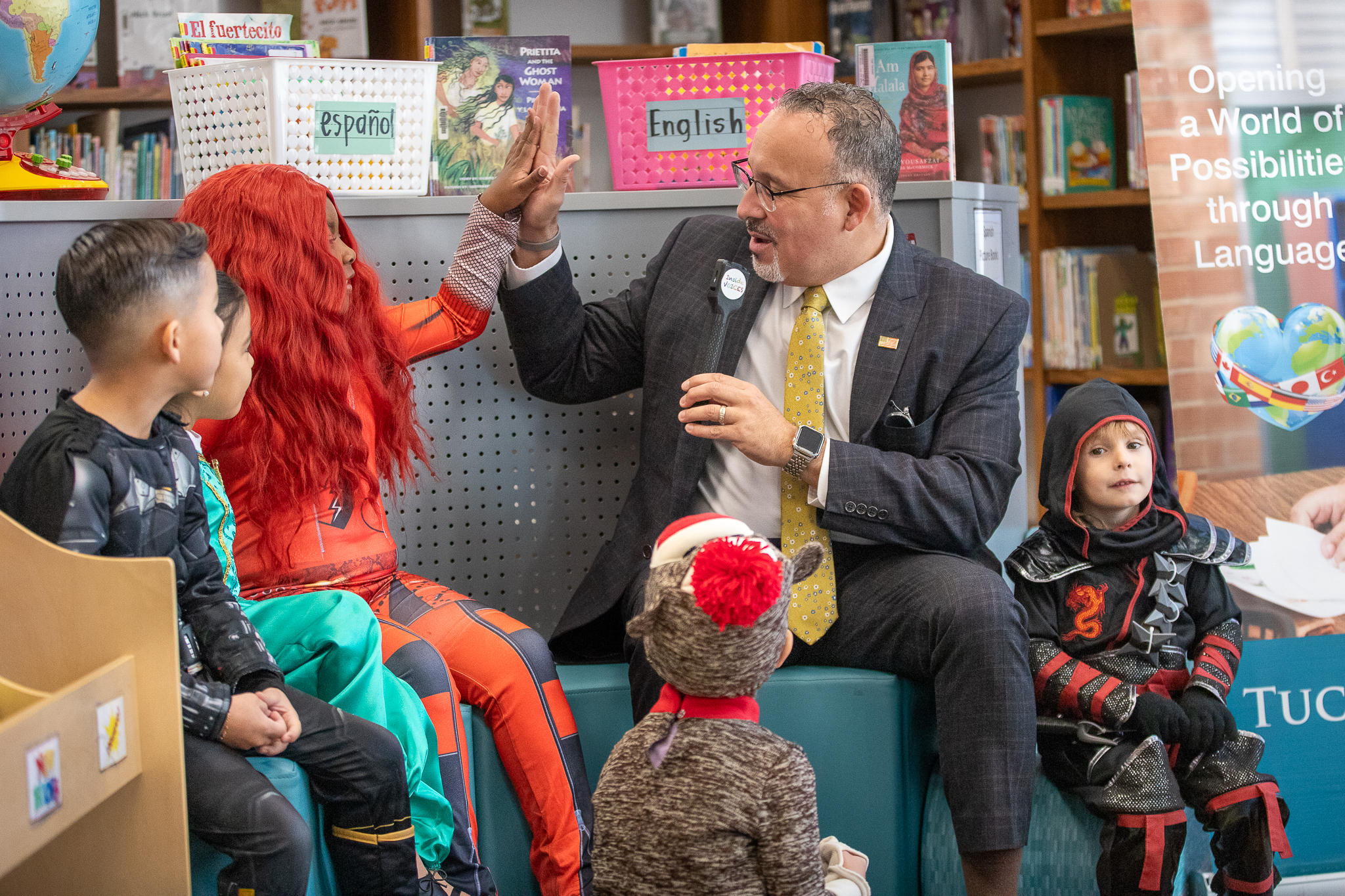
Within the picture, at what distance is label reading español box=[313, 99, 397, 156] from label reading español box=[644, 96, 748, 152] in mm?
450

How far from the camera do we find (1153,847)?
64.2 inches

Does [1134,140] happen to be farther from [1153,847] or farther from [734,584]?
[734,584]

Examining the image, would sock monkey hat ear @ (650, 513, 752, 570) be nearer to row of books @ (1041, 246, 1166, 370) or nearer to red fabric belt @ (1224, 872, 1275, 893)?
red fabric belt @ (1224, 872, 1275, 893)

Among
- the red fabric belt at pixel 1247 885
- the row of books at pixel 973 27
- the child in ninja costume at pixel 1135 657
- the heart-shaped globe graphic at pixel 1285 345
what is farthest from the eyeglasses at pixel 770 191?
the row of books at pixel 973 27

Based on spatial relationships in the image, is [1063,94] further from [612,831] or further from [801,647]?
[612,831]

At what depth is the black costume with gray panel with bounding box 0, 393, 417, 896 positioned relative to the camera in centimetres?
123

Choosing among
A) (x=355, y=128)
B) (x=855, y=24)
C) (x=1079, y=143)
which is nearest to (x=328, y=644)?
(x=355, y=128)

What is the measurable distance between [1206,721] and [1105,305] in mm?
1831

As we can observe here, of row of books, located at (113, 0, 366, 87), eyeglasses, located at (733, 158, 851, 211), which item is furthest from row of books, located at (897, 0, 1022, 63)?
eyeglasses, located at (733, 158, 851, 211)

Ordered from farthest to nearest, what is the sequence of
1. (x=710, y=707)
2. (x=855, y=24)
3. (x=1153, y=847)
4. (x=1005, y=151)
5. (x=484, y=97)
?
(x=855, y=24)
(x=1005, y=151)
(x=484, y=97)
(x=1153, y=847)
(x=710, y=707)

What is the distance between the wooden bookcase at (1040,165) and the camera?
128 inches

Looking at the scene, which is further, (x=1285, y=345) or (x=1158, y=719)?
(x=1285, y=345)

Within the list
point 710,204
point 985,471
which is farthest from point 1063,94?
point 985,471

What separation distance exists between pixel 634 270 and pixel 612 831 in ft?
3.91
